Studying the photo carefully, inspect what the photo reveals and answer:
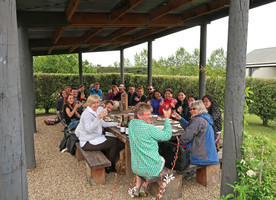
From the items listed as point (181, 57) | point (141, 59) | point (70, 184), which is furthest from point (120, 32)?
point (141, 59)

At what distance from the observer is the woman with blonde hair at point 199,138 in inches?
131

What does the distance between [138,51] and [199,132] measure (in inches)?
1114

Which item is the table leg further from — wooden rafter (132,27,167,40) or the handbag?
wooden rafter (132,27,167,40)

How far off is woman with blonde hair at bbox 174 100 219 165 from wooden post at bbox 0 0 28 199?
2.28 m

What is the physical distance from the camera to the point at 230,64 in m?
2.36

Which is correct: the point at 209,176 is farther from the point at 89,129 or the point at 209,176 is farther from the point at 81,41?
the point at 81,41

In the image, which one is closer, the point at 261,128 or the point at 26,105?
the point at 26,105

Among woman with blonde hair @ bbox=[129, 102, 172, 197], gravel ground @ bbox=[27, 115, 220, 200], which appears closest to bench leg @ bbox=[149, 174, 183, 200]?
gravel ground @ bbox=[27, 115, 220, 200]

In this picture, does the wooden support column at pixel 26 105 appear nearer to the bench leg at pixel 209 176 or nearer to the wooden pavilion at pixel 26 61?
the wooden pavilion at pixel 26 61

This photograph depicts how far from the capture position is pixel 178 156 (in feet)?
10.2

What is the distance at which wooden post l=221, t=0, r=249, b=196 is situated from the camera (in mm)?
2279

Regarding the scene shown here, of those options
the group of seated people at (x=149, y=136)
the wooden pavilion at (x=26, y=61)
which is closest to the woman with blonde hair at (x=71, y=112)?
the wooden pavilion at (x=26, y=61)

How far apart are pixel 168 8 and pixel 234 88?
2940 mm

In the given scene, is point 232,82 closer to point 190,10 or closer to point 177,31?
point 190,10
